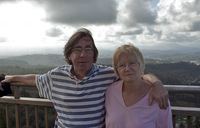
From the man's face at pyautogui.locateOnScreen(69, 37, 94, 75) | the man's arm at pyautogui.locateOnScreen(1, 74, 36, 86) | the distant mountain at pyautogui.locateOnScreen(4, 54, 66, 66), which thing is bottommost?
the distant mountain at pyautogui.locateOnScreen(4, 54, 66, 66)

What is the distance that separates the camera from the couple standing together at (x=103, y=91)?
159 centimetres

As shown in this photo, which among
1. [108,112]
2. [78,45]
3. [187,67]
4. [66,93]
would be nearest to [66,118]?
[66,93]

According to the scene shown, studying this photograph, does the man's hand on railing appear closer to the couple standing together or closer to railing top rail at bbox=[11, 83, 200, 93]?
the couple standing together

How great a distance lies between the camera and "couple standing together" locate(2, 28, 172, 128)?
159 centimetres

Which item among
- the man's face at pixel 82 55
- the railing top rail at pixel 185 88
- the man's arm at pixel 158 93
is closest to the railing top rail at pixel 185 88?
the railing top rail at pixel 185 88

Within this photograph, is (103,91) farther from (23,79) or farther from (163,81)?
(163,81)

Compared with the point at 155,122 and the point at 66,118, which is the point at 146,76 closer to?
the point at 155,122

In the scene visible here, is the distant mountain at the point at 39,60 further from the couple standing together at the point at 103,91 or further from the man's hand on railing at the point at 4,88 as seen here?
the couple standing together at the point at 103,91

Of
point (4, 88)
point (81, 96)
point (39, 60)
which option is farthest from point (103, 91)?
point (39, 60)

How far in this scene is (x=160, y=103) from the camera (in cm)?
153

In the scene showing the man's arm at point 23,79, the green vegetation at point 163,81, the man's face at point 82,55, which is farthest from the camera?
the green vegetation at point 163,81

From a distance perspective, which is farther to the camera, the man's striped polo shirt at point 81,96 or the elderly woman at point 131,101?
the man's striped polo shirt at point 81,96

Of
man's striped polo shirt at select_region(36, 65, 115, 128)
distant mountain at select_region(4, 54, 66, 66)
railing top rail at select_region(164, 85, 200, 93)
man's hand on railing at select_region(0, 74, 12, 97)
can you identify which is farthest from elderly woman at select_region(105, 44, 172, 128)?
distant mountain at select_region(4, 54, 66, 66)

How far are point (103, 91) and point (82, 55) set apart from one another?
1.59 feet
